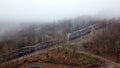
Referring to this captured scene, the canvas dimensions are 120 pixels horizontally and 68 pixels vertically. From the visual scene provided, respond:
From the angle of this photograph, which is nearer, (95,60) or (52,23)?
(95,60)

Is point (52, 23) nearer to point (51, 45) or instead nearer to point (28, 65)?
point (51, 45)

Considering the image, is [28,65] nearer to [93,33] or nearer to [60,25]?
[60,25]

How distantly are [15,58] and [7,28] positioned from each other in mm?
1983

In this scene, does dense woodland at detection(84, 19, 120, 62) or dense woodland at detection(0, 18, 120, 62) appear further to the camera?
dense woodland at detection(0, 18, 120, 62)

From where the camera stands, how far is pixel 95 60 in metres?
15.6

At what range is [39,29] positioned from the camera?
16.9 m

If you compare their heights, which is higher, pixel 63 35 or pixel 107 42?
pixel 63 35

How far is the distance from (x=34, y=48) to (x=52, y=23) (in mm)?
1909

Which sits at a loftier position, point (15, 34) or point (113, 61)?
point (15, 34)

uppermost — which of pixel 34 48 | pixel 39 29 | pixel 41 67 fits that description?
pixel 39 29

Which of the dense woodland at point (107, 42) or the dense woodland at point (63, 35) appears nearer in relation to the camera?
the dense woodland at point (107, 42)

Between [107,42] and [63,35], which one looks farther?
[63,35]

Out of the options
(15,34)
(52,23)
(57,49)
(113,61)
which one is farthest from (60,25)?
(113,61)

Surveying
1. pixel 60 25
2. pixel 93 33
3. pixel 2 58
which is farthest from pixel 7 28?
pixel 93 33
